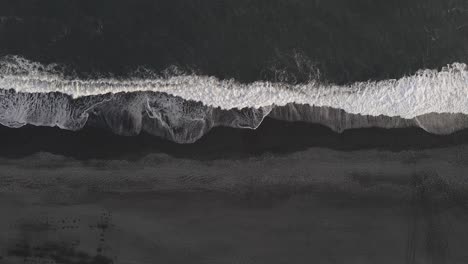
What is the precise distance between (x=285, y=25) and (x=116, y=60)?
2.67 feet

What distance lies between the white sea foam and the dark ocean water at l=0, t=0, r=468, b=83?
45mm

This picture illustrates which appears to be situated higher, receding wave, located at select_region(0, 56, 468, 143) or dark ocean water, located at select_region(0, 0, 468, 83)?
dark ocean water, located at select_region(0, 0, 468, 83)

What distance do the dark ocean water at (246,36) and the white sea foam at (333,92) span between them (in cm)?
5

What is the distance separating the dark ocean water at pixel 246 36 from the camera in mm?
2320

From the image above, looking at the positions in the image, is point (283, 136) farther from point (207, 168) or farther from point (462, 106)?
point (462, 106)

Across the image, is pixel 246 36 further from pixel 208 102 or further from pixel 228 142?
pixel 228 142

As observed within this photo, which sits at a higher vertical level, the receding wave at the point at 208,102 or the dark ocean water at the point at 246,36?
the dark ocean water at the point at 246,36

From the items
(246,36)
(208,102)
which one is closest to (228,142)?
(208,102)

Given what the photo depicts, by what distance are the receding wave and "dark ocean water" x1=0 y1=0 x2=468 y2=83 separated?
6cm

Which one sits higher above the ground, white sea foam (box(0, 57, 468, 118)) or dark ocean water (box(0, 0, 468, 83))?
dark ocean water (box(0, 0, 468, 83))

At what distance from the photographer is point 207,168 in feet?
7.67

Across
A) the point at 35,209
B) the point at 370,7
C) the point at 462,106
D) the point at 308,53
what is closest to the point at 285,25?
the point at 308,53

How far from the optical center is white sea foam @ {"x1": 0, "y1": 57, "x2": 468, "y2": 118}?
2334 mm

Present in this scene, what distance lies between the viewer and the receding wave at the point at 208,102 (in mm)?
2326
